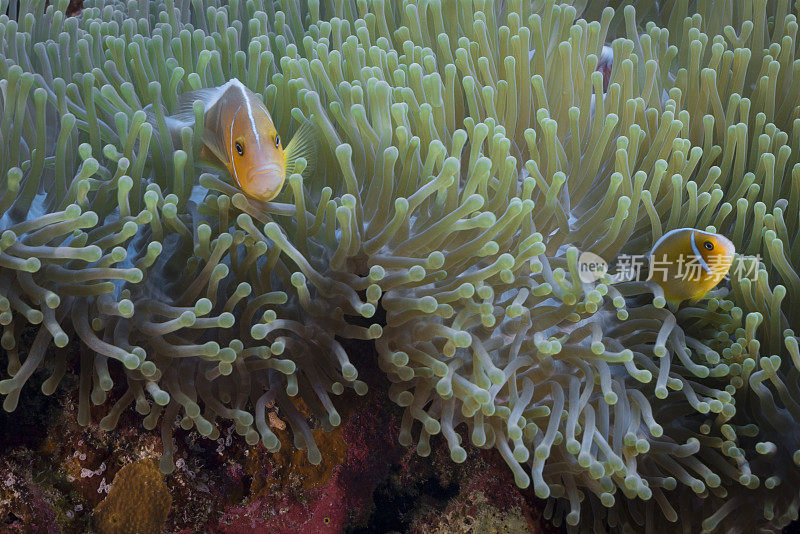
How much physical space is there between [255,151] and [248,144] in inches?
0.7

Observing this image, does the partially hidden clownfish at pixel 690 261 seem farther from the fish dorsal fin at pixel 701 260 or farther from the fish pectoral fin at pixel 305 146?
the fish pectoral fin at pixel 305 146

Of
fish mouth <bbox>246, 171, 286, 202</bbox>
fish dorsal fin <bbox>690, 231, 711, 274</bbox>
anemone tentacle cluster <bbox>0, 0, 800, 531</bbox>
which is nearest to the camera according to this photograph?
fish mouth <bbox>246, 171, 286, 202</bbox>

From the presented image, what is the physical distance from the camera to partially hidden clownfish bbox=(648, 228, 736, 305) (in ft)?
4.58

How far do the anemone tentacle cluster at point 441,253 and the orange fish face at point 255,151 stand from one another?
9cm

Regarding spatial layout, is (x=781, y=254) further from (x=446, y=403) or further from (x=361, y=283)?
(x=361, y=283)

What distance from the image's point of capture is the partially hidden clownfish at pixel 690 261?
55.0 inches

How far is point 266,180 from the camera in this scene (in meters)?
1.17

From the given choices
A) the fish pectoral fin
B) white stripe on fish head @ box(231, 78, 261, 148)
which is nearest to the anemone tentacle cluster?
the fish pectoral fin

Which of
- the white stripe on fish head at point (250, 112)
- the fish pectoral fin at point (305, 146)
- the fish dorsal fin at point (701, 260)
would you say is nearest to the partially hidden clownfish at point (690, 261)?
the fish dorsal fin at point (701, 260)

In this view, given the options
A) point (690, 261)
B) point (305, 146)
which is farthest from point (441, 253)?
point (690, 261)

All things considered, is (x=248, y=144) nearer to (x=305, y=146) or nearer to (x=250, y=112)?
(x=250, y=112)

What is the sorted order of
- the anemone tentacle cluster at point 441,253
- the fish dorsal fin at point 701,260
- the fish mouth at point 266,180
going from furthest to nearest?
1. the fish dorsal fin at point 701,260
2. the anemone tentacle cluster at point 441,253
3. the fish mouth at point 266,180

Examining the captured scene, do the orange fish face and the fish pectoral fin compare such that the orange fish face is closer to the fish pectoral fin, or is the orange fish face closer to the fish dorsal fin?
the fish pectoral fin

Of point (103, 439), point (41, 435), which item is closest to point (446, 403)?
point (103, 439)
